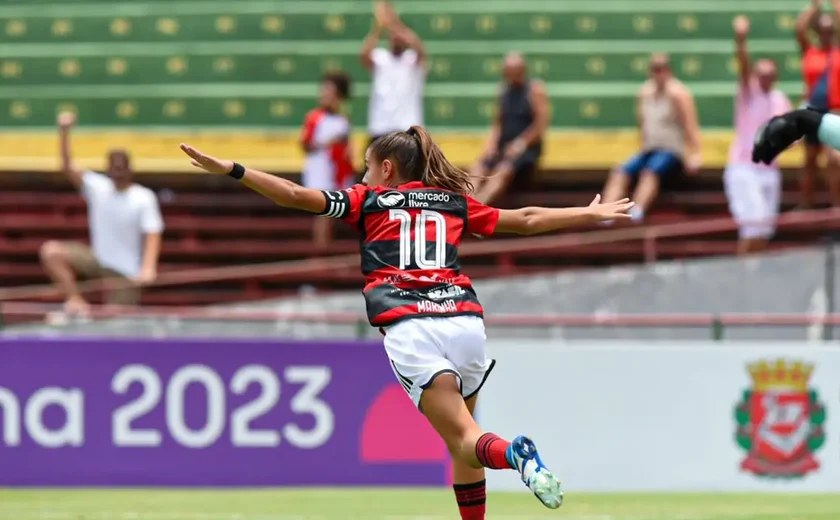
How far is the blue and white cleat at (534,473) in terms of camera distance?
5.80 meters

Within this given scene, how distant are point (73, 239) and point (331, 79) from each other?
3362 millimetres

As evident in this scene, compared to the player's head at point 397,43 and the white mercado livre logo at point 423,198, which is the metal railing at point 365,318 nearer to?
the player's head at point 397,43

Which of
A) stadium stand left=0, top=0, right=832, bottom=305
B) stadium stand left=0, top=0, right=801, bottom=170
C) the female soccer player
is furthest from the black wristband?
stadium stand left=0, top=0, right=801, bottom=170

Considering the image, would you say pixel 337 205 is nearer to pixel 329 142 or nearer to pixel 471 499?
pixel 471 499

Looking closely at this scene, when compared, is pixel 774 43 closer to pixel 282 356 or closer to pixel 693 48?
pixel 693 48

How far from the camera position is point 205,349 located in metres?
11.3

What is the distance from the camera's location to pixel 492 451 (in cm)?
609

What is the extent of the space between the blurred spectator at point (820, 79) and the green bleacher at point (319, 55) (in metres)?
3.92

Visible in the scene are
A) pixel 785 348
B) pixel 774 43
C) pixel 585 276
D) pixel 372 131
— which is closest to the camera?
pixel 785 348

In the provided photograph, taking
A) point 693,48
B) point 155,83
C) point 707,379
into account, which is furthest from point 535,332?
point 155,83

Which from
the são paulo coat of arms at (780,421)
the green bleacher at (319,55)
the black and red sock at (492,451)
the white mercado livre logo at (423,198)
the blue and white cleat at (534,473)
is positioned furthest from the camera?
the green bleacher at (319,55)

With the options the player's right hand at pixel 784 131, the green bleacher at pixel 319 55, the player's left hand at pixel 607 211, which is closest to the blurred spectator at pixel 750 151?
the green bleacher at pixel 319 55

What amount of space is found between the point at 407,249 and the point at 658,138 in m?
8.18

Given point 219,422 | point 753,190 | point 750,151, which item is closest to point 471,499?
point 219,422
